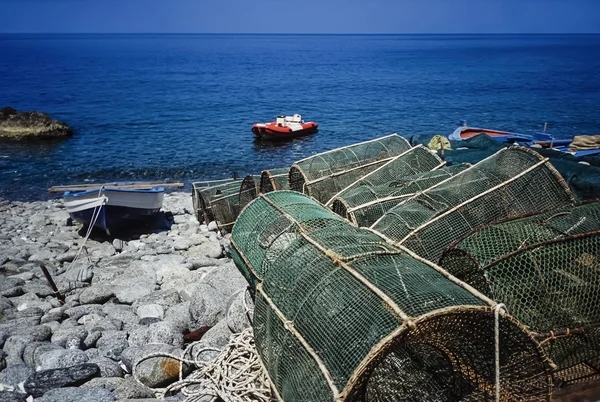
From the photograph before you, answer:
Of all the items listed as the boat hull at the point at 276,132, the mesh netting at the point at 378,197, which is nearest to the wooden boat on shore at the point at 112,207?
the mesh netting at the point at 378,197

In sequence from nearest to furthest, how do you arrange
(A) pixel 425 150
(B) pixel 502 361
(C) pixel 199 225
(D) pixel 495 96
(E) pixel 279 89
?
(B) pixel 502 361 → (A) pixel 425 150 → (C) pixel 199 225 → (D) pixel 495 96 → (E) pixel 279 89

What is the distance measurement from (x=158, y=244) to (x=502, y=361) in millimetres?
9988

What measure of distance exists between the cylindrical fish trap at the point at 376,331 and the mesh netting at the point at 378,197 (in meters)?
2.06

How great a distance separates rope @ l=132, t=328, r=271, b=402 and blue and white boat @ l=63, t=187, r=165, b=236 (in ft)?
26.3

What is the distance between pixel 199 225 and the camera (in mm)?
14008


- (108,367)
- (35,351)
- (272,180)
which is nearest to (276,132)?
(272,180)

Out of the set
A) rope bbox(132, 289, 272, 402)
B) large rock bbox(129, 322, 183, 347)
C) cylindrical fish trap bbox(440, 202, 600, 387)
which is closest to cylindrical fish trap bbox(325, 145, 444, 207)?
large rock bbox(129, 322, 183, 347)

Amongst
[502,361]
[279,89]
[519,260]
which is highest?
[519,260]

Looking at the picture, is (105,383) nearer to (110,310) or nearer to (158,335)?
(158,335)

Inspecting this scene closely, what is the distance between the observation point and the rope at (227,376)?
16.6 ft

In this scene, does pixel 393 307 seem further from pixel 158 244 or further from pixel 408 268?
pixel 158 244

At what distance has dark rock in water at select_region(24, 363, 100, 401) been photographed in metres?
5.54

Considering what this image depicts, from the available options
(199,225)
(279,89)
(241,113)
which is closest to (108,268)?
(199,225)

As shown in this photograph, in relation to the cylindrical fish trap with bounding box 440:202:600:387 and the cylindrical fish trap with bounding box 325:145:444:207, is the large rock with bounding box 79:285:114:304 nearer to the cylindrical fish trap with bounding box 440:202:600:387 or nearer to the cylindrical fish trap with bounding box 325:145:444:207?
the cylindrical fish trap with bounding box 325:145:444:207
